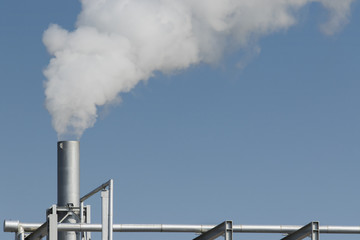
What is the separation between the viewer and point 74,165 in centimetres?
2762

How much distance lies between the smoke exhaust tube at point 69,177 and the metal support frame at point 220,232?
4.56 meters

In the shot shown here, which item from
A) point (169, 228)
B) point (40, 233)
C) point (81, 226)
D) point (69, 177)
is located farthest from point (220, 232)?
point (69, 177)

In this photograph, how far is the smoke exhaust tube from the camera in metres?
27.2

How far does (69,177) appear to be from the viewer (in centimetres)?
2744

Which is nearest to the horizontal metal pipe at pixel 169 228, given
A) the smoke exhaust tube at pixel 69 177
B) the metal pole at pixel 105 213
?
the metal pole at pixel 105 213

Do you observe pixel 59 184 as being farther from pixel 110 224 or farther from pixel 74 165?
pixel 110 224

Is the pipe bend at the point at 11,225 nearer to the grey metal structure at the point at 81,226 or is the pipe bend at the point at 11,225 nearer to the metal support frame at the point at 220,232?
the grey metal structure at the point at 81,226

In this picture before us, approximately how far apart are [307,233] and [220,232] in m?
2.65

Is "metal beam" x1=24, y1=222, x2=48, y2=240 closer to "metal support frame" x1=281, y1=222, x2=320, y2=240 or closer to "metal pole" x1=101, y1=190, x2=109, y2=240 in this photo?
"metal pole" x1=101, y1=190, x2=109, y2=240

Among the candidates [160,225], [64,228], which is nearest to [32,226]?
[64,228]

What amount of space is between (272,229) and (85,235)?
20.8 feet

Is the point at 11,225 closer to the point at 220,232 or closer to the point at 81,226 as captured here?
the point at 81,226

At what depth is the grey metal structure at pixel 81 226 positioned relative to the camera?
23531 mm

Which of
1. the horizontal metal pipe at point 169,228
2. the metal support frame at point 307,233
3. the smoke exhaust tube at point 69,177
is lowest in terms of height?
the metal support frame at point 307,233
